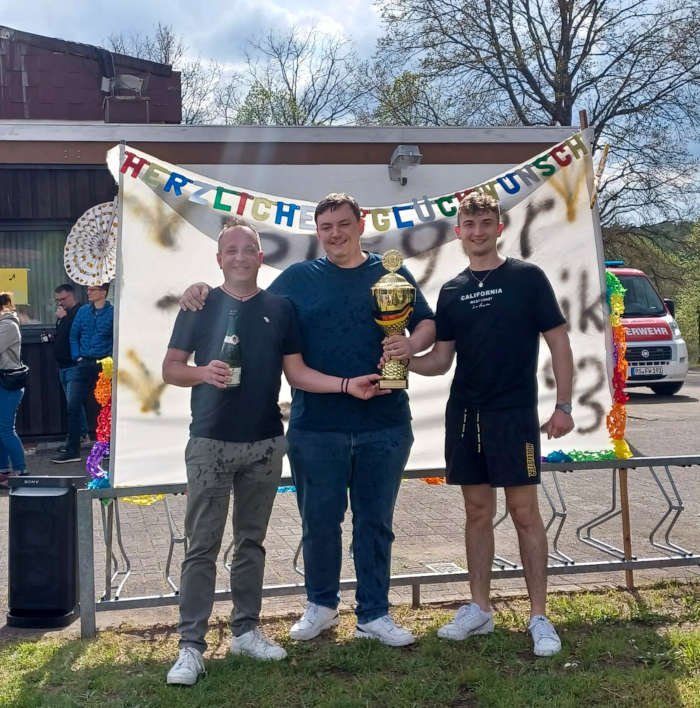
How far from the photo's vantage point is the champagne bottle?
150 inches

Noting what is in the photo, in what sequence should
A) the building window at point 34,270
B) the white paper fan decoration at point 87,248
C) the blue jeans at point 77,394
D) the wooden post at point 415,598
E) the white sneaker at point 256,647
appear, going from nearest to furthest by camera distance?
1. the white sneaker at point 256,647
2. the wooden post at point 415,598
3. the white paper fan decoration at point 87,248
4. the blue jeans at point 77,394
5. the building window at point 34,270

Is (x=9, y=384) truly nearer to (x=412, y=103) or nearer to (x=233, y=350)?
(x=233, y=350)

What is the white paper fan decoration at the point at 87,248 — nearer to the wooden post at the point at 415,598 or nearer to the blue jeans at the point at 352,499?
the wooden post at the point at 415,598

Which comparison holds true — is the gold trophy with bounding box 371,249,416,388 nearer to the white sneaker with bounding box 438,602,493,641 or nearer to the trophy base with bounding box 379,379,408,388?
the trophy base with bounding box 379,379,408,388

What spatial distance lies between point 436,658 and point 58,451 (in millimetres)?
7251

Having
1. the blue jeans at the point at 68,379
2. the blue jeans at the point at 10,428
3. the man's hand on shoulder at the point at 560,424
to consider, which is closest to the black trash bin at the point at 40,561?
the man's hand on shoulder at the point at 560,424

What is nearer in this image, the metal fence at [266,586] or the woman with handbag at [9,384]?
the metal fence at [266,586]

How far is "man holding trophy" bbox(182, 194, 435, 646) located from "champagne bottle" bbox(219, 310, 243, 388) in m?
0.37

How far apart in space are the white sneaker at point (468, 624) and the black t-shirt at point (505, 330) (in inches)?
40.2

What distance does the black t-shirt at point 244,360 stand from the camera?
3859 millimetres

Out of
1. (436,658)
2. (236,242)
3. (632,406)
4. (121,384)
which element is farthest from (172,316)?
(632,406)

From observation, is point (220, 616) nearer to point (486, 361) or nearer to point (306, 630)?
point (306, 630)

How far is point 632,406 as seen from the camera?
14555 mm

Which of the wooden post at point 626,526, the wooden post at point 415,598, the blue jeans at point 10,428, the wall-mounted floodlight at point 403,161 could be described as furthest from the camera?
the wall-mounted floodlight at point 403,161
